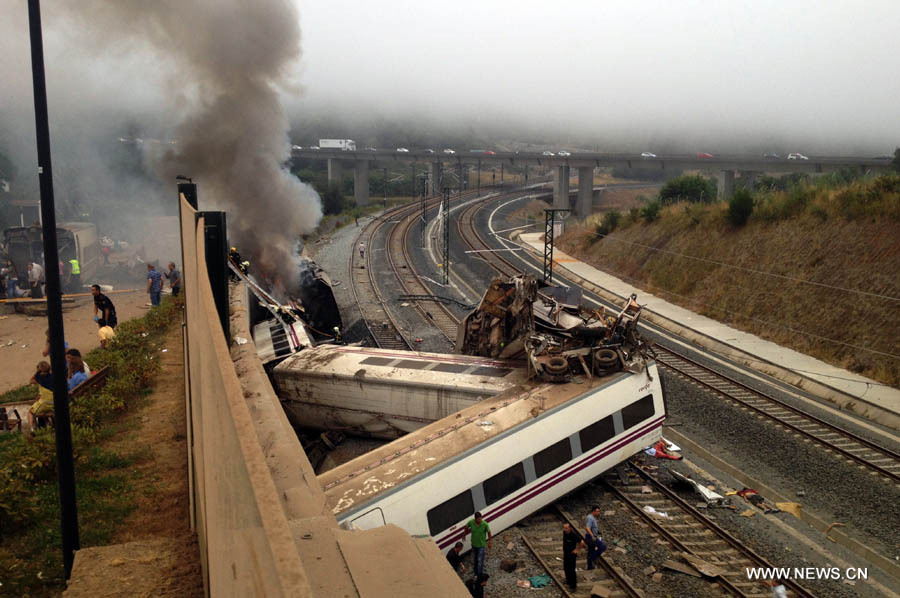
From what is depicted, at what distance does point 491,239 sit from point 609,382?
128 feet

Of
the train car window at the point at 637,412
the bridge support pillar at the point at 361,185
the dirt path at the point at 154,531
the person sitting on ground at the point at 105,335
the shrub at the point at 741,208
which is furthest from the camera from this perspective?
the bridge support pillar at the point at 361,185

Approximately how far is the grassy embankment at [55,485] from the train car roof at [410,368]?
3.50 meters

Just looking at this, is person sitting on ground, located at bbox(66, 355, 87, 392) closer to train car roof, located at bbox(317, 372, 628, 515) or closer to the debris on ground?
train car roof, located at bbox(317, 372, 628, 515)

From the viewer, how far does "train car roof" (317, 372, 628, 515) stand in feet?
34.0

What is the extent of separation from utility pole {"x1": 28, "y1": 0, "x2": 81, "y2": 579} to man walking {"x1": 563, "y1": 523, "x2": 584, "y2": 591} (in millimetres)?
6761

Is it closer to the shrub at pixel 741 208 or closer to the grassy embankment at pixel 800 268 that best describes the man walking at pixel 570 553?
the grassy embankment at pixel 800 268

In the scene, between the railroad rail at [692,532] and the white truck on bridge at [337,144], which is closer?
the railroad rail at [692,532]

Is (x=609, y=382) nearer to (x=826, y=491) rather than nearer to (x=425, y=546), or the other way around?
(x=826, y=491)

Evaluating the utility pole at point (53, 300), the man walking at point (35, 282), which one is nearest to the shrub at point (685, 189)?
the man walking at point (35, 282)

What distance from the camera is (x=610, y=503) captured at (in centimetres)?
1366

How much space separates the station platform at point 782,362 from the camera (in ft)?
64.1

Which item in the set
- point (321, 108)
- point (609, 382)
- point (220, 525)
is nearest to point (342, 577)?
point (220, 525)

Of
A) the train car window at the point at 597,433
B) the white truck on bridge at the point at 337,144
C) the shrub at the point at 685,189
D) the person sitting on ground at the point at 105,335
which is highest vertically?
the white truck on bridge at the point at 337,144

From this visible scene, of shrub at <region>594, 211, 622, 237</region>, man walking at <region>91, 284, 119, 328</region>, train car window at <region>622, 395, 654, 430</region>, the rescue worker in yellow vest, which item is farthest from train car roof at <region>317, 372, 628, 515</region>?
shrub at <region>594, 211, 622, 237</region>
